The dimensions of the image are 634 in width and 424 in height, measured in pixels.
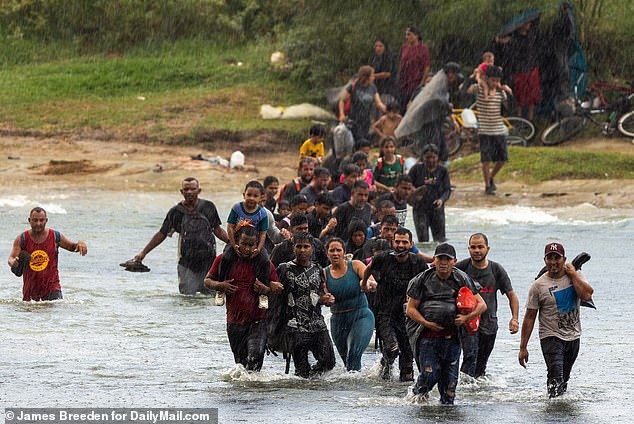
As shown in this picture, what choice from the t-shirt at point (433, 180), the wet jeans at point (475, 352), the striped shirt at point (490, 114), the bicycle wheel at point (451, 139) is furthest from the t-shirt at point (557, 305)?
the bicycle wheel at point (451, 139)

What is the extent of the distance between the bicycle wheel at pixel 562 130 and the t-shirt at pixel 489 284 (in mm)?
16669

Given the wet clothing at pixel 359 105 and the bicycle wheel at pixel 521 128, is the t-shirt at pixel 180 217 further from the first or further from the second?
the bicycle wheel at pixel 521 128

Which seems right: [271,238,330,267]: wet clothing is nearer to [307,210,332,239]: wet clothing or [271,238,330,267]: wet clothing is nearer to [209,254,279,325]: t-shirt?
[209,254,279,325]: t-shirt

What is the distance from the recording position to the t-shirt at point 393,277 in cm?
1207

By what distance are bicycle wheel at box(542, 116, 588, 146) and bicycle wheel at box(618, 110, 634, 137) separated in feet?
2.44

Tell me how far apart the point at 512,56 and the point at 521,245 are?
8.39 m

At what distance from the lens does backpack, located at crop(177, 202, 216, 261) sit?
1587cm

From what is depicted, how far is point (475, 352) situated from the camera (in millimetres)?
11906

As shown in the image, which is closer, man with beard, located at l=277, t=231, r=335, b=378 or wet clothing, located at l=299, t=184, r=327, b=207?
man with beard, located at l=277, t=231, r=335, b=378

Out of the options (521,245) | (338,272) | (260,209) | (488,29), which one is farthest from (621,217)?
(338,272)

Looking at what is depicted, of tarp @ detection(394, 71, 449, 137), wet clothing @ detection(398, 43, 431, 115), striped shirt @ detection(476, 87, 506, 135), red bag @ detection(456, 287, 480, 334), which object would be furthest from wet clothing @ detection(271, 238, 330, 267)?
wet clothing @ detection(398, 43, 431, 115)

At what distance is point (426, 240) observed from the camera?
2053 centimetres

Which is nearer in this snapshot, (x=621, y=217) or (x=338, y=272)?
(x=338, y=272)

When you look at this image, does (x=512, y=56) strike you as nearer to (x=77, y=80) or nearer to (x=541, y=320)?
(x=77, y=80)
